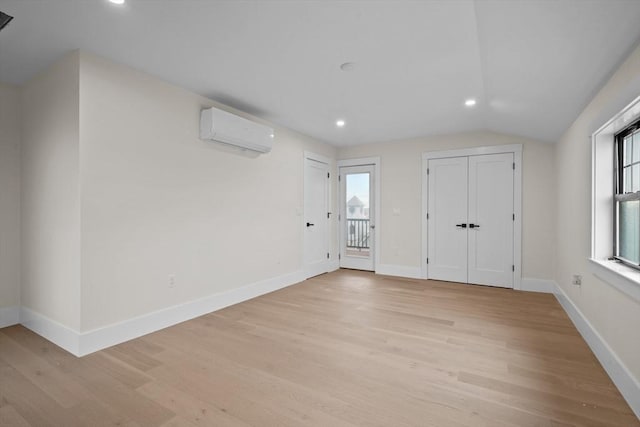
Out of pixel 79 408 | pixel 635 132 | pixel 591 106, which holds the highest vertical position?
pixel 591 106

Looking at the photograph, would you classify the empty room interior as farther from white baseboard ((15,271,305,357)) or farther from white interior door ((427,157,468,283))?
white interior door ((427,157,468,283))

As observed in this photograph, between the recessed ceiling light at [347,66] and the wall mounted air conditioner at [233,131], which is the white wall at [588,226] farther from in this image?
the wall mounted air conditioner at [233,131]

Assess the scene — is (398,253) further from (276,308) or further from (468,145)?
(276,308)

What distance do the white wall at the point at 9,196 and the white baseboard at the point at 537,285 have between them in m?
6.31

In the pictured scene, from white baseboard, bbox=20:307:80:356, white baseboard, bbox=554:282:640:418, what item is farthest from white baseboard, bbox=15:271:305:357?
white baseboard, bbox=554:282:640:418

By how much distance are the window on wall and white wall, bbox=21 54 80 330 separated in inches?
167

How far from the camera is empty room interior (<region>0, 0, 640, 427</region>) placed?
1.85 m

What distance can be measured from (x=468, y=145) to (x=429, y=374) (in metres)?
3.89

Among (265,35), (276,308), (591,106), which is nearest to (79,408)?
(276,308)

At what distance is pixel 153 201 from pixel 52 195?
812mm

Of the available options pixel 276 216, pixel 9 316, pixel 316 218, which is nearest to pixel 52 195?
pixel 9 316

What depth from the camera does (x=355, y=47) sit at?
7.73 feet

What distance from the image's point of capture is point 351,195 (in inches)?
238

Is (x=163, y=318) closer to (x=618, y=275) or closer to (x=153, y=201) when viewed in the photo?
(x=153, y=201)
